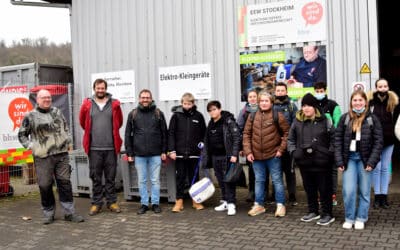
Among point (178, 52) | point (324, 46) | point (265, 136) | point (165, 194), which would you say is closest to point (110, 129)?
point (165, 194)

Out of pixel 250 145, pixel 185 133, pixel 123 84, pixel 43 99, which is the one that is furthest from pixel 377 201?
pixel 123 84

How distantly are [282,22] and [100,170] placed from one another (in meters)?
3.95

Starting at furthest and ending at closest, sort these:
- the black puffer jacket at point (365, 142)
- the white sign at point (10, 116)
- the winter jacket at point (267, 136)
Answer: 1. the white sign at point (10, 116)
2. the winter jacket at point (267, 136)
3. the black puffer jacket at point (365, 142)

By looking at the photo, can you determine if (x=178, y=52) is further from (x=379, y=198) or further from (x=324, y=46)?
(x=379, y=198)

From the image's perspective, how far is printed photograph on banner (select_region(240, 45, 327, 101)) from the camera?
795cm

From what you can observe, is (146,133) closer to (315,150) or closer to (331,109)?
(315,150)

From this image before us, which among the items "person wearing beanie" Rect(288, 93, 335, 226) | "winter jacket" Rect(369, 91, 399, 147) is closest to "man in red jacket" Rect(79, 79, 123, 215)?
"person wearing beanie" Rect(288, 93, 335, 226)

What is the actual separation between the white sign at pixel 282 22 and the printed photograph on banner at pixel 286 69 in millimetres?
193

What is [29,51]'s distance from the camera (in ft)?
71.8

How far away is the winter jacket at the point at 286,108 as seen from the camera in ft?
22.0

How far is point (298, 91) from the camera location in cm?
812

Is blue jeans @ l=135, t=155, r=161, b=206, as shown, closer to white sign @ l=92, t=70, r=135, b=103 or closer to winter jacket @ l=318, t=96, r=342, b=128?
winter jacket @ l=318, t=96, r=342, b=128

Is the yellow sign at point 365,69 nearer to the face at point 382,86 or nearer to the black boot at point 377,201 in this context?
the face at point 382,86

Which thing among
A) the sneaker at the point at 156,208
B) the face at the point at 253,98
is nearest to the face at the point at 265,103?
the face at the point at 253,98
